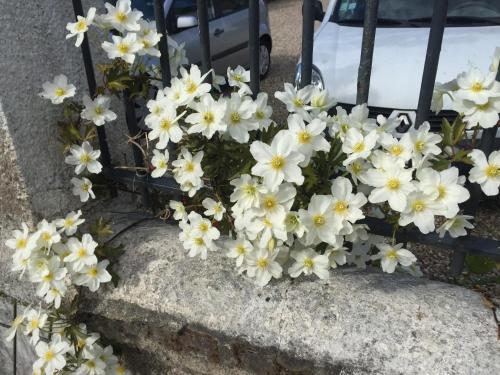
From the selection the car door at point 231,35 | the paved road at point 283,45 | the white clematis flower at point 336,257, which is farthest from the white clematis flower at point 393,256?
the car door at point 231,35

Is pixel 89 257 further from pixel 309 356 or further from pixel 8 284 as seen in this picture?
pixel 309 356

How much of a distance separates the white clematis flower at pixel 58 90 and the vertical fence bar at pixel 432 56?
1071mm

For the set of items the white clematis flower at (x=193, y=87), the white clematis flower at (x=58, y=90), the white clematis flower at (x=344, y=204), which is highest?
the white clematis flower at (x=193, y=87)

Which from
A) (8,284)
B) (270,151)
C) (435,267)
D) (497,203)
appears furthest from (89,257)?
(497,203)

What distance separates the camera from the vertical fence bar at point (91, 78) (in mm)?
1691

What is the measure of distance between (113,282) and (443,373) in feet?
3.43

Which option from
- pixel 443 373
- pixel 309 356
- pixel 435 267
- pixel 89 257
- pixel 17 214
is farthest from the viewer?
pixel 435 267

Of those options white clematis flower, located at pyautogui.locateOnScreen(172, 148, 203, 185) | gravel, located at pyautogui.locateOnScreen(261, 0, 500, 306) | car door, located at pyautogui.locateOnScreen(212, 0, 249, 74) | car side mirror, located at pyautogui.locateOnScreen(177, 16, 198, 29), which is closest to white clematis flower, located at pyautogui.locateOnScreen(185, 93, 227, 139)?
white clematis flower, located at pyautogui.locateOnScreen(172, 148, 203, 185)

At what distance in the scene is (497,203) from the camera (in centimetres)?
355

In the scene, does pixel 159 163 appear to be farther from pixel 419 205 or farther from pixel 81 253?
pixel 419 205

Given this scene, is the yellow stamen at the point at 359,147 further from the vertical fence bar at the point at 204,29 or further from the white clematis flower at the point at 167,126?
the vertical fence bar at the point at 204,29

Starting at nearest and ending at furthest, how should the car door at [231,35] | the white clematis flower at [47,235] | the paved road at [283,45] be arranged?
the white clematis flower at [47,235] < the car door at [231,35] < the paved road at [283,45]

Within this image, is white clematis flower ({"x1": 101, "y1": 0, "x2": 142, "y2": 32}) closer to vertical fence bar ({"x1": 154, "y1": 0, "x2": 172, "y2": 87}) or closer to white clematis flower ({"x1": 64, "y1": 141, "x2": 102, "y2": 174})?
vertical fence bar ({"x1": 154, "y1": 0, "x2": 172, "y2": 87})

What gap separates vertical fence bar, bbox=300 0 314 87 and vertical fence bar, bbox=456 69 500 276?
0.49m
